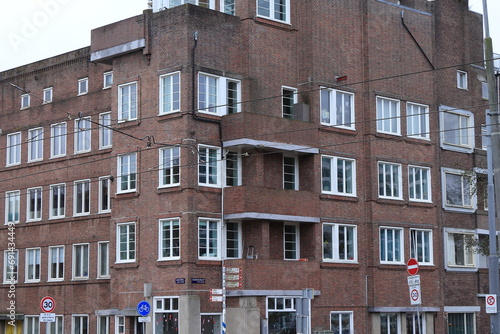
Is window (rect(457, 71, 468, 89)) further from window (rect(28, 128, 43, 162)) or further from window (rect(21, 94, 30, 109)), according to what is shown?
window (rect(21, 94, 30, 109))

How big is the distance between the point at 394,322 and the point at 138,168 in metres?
14.8

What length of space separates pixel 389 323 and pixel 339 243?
5.08 metres

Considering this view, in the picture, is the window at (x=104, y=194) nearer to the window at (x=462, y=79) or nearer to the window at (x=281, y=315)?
the window at (x=281, y=315)

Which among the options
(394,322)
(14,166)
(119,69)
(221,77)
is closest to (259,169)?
(221,77)

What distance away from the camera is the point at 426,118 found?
48812mm

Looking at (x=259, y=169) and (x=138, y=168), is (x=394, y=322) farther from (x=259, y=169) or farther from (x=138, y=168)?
(x=138, y=168)

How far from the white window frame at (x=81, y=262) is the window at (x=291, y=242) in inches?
439

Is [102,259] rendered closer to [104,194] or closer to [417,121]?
[104,194]

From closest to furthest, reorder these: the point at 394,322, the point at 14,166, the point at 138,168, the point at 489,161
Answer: the point at 489,161, the point at 138,168, the point at 394,322, the point at 14,166

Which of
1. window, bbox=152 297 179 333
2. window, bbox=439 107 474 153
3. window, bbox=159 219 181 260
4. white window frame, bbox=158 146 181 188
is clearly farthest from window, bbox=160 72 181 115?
window, bbox=439 107 474 153

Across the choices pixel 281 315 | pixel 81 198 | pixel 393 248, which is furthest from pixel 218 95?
pixel 393 248

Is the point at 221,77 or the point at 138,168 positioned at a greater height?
the point at 221,77

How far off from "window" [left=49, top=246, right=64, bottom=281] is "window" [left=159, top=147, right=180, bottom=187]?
1133 centimetres

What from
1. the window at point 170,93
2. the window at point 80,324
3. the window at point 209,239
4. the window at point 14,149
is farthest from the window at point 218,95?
the window at point 14,149
